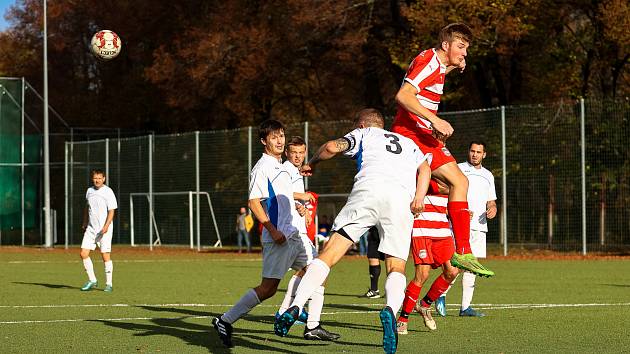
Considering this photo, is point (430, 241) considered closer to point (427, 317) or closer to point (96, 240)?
point (427, 317)

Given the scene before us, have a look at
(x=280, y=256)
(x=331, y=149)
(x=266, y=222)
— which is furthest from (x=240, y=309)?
(x=331, y=149)

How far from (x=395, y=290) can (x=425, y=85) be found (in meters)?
2.17

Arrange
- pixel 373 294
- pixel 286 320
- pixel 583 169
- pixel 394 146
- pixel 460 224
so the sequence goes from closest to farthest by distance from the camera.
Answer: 1. pixel 286 320
2. pixel 394 146
3. pixel 460 224
4. pixel 373 294
5. pixel 583 169

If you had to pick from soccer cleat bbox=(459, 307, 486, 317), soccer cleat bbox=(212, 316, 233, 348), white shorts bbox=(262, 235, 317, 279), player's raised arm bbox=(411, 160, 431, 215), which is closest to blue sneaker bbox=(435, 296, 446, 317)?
soccer cleat bbox=(459, 307, 486, 317)

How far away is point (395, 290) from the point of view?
923 centimetres

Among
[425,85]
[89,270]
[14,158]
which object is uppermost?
[14,158]

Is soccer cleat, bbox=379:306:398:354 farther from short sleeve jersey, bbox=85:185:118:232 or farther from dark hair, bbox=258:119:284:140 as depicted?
short sleeve jersey, bbox=85:185:118:232

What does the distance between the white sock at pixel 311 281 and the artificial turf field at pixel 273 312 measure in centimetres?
102

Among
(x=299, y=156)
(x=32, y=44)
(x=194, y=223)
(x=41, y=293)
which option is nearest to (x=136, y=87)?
(x=32, y=44)

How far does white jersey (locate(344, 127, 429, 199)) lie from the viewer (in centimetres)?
921

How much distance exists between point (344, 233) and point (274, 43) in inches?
1362

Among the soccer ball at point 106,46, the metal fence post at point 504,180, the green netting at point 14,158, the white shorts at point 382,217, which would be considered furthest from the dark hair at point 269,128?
the green netting at point 14,158

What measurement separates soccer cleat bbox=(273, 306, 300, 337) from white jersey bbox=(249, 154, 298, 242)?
2.16 metres

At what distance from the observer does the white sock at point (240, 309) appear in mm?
10281
